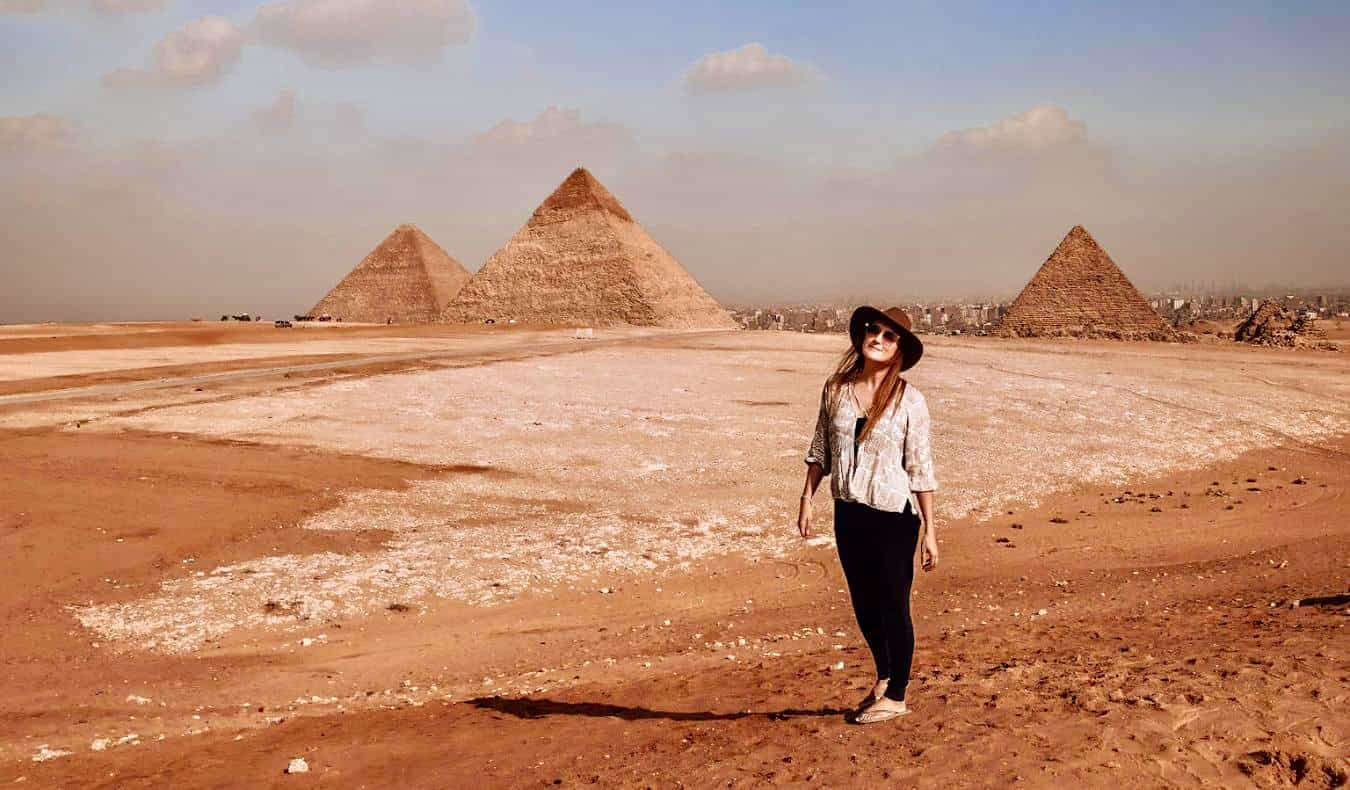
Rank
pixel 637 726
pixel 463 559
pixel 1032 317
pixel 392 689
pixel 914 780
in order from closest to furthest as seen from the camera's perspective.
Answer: pixel 914 780
pixel 637 726
pixel 392 689
pixel 463 559
pixel 1032 317

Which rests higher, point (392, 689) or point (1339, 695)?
point (1339, 695)

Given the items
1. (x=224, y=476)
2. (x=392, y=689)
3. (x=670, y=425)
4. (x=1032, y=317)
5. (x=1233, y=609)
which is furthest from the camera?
(x=1032, y=317)

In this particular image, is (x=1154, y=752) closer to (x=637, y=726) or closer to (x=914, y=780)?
(x=914, y=780)

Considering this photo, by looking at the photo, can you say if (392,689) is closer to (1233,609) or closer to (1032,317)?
(1233,609)

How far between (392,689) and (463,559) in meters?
2.67

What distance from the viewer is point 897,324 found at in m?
3.96

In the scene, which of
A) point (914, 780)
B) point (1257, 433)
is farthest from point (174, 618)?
point (1257, 433)

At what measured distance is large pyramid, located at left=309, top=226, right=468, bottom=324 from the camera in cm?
9562

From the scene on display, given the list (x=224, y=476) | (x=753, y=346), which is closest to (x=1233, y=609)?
(x=224, y=476)

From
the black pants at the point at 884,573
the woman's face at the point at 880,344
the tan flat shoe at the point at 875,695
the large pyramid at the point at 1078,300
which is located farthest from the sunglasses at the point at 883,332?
the large pyramid at the point at 1078,300

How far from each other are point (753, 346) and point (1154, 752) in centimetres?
3784

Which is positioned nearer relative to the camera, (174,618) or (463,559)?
(174,618)

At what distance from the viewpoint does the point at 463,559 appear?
8.06 m

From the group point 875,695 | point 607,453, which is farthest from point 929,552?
point 607,453
